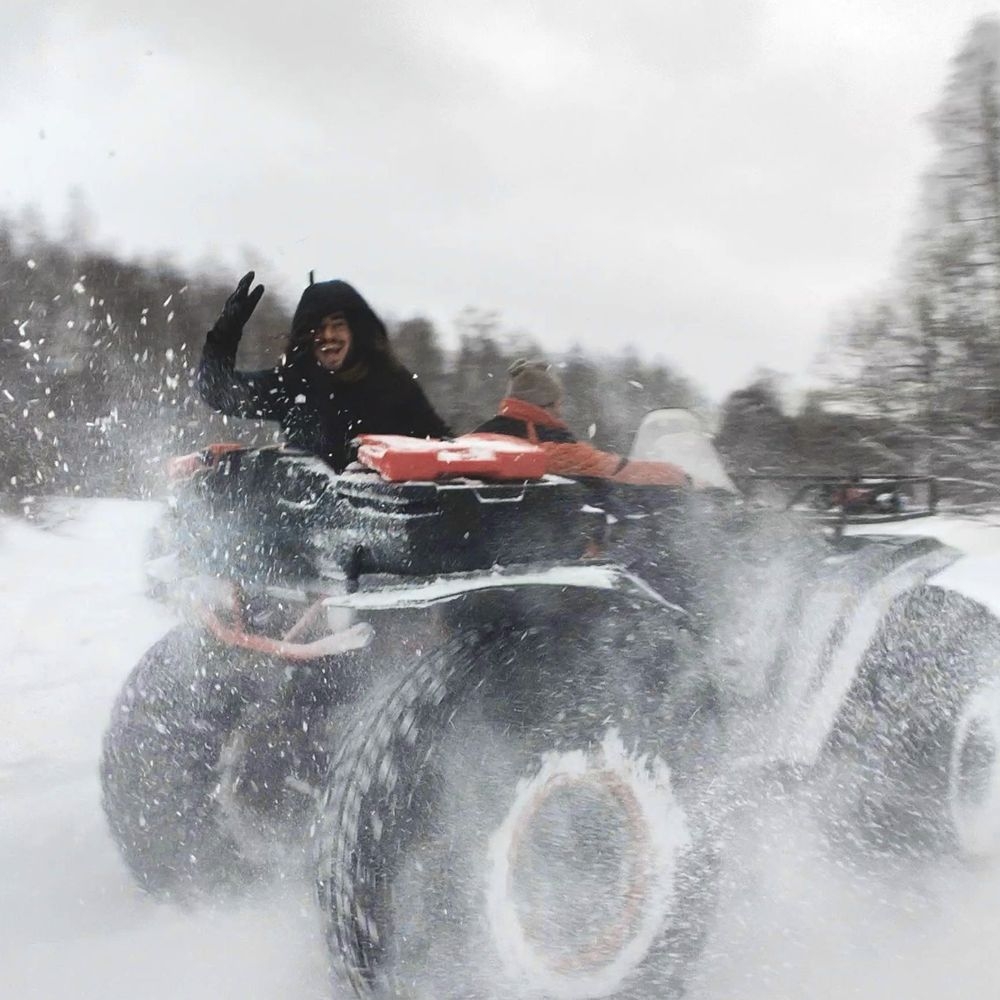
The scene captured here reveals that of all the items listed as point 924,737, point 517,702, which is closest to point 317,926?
point 517,702

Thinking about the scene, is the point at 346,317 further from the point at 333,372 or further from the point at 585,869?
the point at 585,869

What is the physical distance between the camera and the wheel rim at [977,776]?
3.06 meters

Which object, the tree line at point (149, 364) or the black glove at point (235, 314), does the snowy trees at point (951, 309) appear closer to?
the tree line at point (149, 364)

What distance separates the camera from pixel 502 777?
210cm

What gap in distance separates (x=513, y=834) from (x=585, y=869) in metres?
0.22

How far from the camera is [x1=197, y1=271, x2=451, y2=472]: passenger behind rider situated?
245 centimetres

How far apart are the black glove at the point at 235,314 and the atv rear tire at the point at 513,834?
0.94 m

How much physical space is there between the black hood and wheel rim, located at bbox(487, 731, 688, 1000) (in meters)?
1.02

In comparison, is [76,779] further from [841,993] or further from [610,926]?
[841,993]

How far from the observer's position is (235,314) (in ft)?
8.34

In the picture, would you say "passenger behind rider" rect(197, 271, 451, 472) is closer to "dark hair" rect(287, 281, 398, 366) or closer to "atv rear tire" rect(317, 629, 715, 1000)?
"dark hair" rect(287, 281, 398, 366)

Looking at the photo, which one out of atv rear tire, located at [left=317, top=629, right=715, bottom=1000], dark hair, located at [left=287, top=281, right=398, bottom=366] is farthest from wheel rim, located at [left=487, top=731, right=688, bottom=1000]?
dark hair, located at [left=287, top=281, right=398, bottom=366]

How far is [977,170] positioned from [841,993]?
240 cm

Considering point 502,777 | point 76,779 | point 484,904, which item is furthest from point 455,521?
point 76,779
